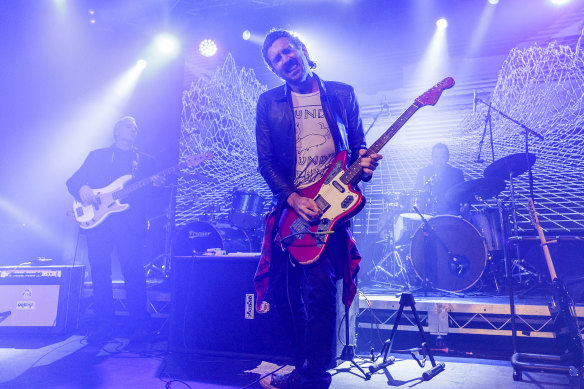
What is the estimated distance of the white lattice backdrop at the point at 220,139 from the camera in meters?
6.07

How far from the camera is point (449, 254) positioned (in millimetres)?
4359

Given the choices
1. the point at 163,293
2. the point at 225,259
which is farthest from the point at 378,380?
the point at 163,293

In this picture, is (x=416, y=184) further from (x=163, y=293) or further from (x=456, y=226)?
(x=163, y=293)

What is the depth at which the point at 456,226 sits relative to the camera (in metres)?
4.43

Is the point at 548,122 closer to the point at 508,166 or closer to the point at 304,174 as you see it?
the point at 508,166

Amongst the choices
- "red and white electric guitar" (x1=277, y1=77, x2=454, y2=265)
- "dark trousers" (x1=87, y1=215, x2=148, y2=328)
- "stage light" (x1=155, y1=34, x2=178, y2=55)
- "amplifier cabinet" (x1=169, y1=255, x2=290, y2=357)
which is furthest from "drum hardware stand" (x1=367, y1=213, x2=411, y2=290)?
"stage light" (x1=155, y1=34, x2=178, y2=55)

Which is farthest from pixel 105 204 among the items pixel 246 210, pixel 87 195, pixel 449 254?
pixel 449 254

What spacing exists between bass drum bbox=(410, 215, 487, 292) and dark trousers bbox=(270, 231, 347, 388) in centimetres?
268

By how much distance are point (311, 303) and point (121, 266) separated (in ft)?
10.2

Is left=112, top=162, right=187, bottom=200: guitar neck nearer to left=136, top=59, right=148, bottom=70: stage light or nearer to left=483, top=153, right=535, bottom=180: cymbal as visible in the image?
left=136, top=59, right=148, bottom=70: stage light

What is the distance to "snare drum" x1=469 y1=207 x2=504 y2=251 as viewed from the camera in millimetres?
4559

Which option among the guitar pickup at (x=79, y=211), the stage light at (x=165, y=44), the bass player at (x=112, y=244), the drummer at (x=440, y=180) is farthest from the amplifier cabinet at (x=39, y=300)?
the drummer at (x=440, y=180)

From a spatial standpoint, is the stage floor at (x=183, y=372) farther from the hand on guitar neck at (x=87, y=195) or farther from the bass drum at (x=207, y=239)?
the bass drum at (x=207, y=239)

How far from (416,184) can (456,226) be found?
49.0 inches
